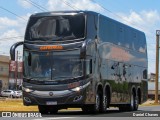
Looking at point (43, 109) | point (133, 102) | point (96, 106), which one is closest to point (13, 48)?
point (43, 109)

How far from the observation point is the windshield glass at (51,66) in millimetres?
21844

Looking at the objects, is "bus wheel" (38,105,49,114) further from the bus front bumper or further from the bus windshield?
the bus windshield

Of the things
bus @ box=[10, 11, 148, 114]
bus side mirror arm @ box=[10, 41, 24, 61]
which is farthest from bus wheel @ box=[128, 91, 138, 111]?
bus side mirror arm @ box=[10, 41, 24, 61]

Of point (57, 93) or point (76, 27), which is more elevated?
point (76, 27)

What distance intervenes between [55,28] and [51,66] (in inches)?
66.6

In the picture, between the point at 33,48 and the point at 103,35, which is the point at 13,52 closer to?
the point at 33,48

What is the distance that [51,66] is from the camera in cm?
2206

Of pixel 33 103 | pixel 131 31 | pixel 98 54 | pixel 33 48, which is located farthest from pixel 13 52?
pixel 131 31

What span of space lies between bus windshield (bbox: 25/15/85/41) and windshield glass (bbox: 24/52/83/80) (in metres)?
0.80

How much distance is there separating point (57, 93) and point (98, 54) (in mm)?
2974

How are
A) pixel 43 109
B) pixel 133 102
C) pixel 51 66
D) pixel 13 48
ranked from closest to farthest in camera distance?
pixel 13 48 → pixel 51 66 → pixel 43 109 → pixel 133 102

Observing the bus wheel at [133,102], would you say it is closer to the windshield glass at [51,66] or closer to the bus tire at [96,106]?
the bus tire at [96,106]

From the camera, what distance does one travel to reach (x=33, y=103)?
22.0 meters

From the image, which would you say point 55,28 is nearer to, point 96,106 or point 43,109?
point 96,106
